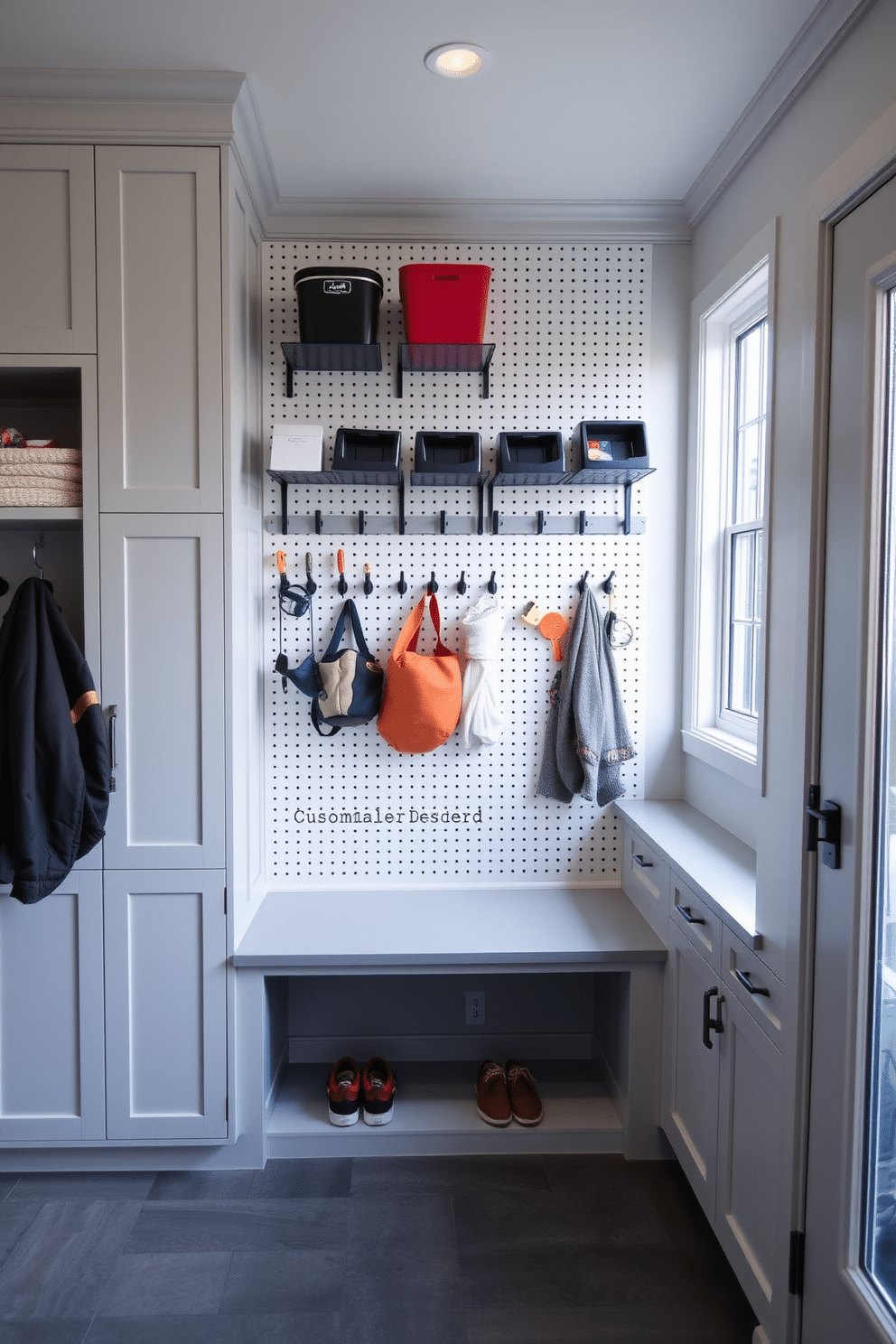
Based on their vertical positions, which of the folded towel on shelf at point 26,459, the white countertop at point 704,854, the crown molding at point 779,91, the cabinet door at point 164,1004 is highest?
the crown molding at point 779,91

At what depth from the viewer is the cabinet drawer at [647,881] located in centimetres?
249

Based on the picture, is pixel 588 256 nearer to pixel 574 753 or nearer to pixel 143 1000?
pixel 574 753

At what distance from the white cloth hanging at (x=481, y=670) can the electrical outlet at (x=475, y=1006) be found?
0.86 meters

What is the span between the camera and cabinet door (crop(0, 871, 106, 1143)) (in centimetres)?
236

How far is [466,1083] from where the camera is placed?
284 cm

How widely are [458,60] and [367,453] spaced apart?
43.3 inches

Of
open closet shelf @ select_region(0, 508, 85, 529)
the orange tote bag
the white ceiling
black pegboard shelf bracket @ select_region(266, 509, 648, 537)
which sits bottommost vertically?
the orange tote bag

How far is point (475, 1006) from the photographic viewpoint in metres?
2.98

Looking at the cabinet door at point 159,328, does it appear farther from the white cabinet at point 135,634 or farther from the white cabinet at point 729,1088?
the white cabinet at point 729,1088

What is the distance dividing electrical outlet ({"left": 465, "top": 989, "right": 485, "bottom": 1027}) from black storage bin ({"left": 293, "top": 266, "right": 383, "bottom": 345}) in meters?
2.13

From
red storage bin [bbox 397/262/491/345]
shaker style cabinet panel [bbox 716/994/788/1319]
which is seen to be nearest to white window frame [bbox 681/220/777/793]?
red storage bin [bbox 397/262/491/345]

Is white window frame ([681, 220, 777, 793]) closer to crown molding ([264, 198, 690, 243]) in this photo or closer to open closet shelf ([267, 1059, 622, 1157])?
crown molding ([264, 198, 690, 243])

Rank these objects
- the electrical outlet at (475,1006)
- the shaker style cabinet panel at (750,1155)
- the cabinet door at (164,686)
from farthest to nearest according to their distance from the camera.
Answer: the electrical outlet at (475,1006)
the cabinet door at (164,686)
the shaker style cabinet panel at (750,1155)

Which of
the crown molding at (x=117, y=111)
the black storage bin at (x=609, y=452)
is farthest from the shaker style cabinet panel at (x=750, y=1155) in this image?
the crown molding at (x=117, y=111)
